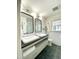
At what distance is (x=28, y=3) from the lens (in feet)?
5.55

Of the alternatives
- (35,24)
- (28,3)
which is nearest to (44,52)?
(35,24)
